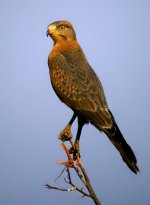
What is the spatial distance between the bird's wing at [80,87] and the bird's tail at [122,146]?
133 mm

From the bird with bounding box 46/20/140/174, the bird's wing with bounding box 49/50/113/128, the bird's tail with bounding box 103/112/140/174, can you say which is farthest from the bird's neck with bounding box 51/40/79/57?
the bird's tail with bounding box 103/112/140/174

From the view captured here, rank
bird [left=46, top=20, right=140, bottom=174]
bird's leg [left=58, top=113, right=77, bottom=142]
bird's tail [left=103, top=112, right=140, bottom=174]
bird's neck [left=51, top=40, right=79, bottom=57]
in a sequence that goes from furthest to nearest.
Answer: bird's neck [left=51, top=40, right=79, bottom=57], bird's leg [left=58, top=113, right=77, bottom=142], bird [left=46, top=20, right=140, bottom=174], bird's tail [left=103, top=112, right=140, bottom=174]

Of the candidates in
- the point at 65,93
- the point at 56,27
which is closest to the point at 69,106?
the point at 65,93

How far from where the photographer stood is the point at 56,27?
23.0 feet

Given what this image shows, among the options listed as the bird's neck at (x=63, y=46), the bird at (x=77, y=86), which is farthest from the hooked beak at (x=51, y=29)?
the bird's neck at (x=63, y=46)

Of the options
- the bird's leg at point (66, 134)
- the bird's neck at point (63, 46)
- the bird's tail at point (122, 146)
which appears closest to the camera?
the bird's tail at point (122, 146)

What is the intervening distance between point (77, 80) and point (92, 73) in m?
0.29

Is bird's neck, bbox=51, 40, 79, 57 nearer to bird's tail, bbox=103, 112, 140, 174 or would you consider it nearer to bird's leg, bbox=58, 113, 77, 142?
bird's leg, bbox=58, 113, 77, 142

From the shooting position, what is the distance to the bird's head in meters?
6.96

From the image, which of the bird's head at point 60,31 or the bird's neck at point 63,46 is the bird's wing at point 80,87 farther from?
the bird's head at point 60,31

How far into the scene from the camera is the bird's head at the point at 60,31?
274 inches

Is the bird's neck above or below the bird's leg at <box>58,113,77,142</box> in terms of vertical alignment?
above

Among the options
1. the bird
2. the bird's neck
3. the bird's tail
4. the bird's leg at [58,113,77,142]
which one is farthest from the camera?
the bird's neck

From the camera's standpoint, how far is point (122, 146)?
17.5 feet
